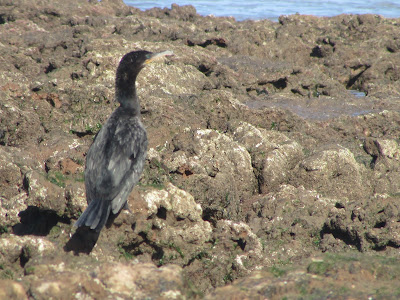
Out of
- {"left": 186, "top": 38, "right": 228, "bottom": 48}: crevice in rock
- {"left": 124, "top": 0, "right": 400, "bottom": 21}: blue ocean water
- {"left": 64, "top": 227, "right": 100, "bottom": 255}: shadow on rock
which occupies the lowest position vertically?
{"left": 64, "top": 227, "right": 100, "bottom": 255}: shadow on rock

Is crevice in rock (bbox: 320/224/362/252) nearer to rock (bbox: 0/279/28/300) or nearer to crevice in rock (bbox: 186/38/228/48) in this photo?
rock (bbox: 0/279/28/300)

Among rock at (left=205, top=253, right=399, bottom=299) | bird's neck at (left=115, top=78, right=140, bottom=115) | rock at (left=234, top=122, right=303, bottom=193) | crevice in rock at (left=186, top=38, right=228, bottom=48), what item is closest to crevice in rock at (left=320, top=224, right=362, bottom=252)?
rock at (left=234, top=122, right=303, bottom=193)

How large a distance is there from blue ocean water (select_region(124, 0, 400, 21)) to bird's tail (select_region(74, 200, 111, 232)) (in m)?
22.4

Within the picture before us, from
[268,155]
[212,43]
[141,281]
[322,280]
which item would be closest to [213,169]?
[268,155]

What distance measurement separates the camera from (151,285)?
3.02m

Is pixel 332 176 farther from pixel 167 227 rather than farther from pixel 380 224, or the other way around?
pixel 167 227

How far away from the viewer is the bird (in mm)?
4427

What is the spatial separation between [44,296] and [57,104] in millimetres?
4853

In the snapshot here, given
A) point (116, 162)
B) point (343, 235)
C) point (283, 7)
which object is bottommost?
point (343, 235)

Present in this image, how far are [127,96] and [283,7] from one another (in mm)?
25604

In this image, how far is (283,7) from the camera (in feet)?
96.8

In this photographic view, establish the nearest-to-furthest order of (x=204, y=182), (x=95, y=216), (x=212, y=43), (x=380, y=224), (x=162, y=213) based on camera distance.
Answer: (x=95, y=216) → (x=162, y=213) → (x=380, y=224) → (x=204, y=182) → (x=212, y=43)

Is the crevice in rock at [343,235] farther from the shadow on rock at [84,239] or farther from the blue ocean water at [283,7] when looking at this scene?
the blue ocean water at [283,7]

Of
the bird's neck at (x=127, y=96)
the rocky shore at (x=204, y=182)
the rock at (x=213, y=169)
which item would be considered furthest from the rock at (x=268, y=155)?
the bird's neck at (x=127, y=96)
